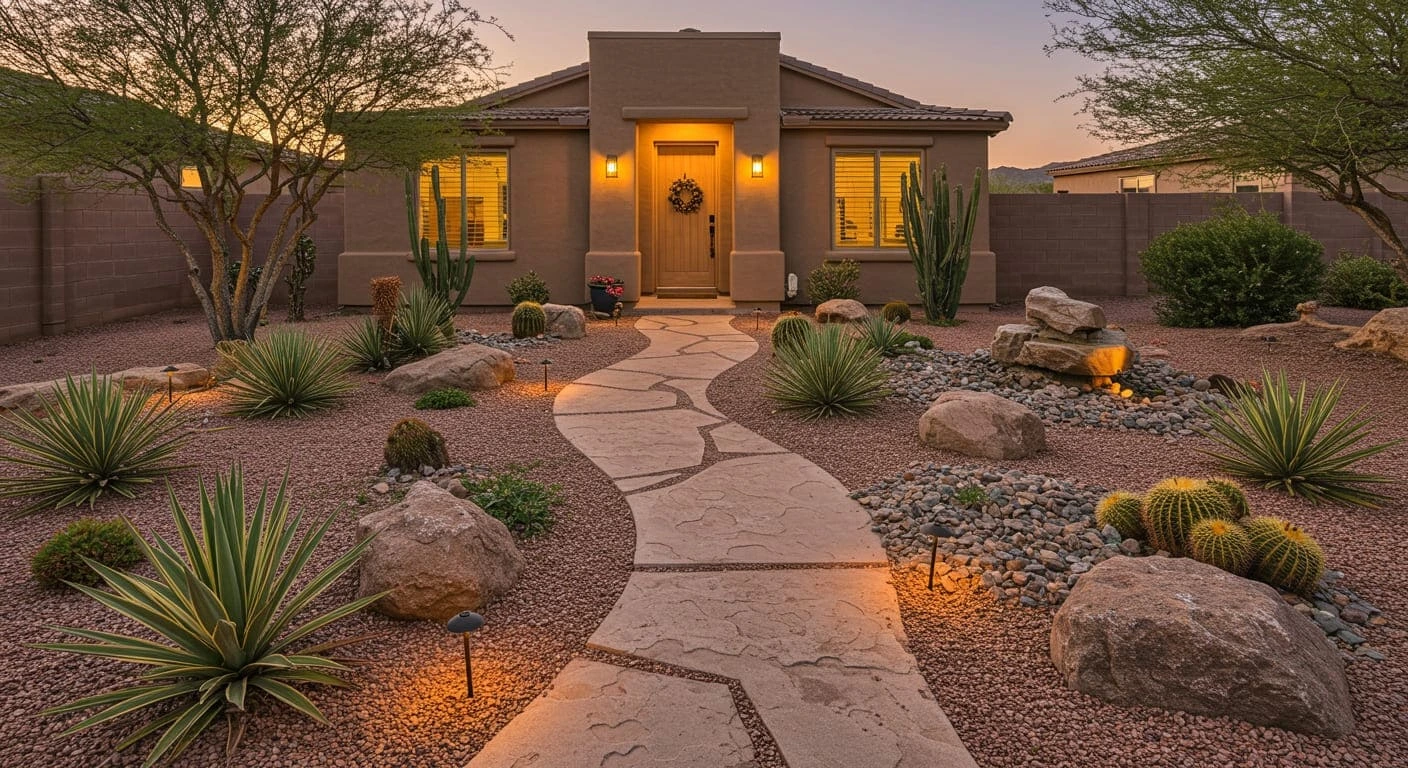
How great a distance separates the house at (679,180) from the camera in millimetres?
15203

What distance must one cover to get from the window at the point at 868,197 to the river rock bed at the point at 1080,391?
692 cm

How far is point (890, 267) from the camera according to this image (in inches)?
623

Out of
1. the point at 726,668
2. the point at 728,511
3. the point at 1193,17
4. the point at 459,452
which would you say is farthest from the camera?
the point at 1193,17

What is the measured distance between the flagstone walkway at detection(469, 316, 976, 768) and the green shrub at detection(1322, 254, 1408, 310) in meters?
12.7

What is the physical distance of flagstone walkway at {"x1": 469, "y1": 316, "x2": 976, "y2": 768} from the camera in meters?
2.66

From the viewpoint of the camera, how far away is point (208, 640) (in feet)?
8.93

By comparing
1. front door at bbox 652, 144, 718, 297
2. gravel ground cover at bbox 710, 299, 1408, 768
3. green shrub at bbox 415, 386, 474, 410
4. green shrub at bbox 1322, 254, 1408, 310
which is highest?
front door at bbox 652, 144, 718, 297

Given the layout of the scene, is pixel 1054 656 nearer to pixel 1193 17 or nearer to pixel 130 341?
pixel 1193 17

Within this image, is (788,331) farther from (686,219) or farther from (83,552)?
(686,219)

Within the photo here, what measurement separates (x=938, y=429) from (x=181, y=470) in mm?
5125

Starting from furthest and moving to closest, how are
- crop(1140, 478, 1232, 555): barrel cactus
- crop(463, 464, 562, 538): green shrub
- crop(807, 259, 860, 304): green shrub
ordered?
crop(807, 259, 860, 304): green shrub < crop(463, 464, 562, 538): green shrub < crop(1140, 478, 1232, 555): barrel cactus

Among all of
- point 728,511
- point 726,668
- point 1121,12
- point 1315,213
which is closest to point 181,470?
point 728,511

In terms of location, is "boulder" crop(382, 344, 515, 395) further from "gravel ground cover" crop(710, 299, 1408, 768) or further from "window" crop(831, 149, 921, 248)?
"window" crop(831, 149, 921, 248)

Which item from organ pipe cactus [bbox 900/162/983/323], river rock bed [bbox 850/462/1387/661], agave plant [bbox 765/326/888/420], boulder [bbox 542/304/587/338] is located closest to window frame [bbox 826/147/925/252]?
organ pipe cactus [bbox 900/162/983/323]
